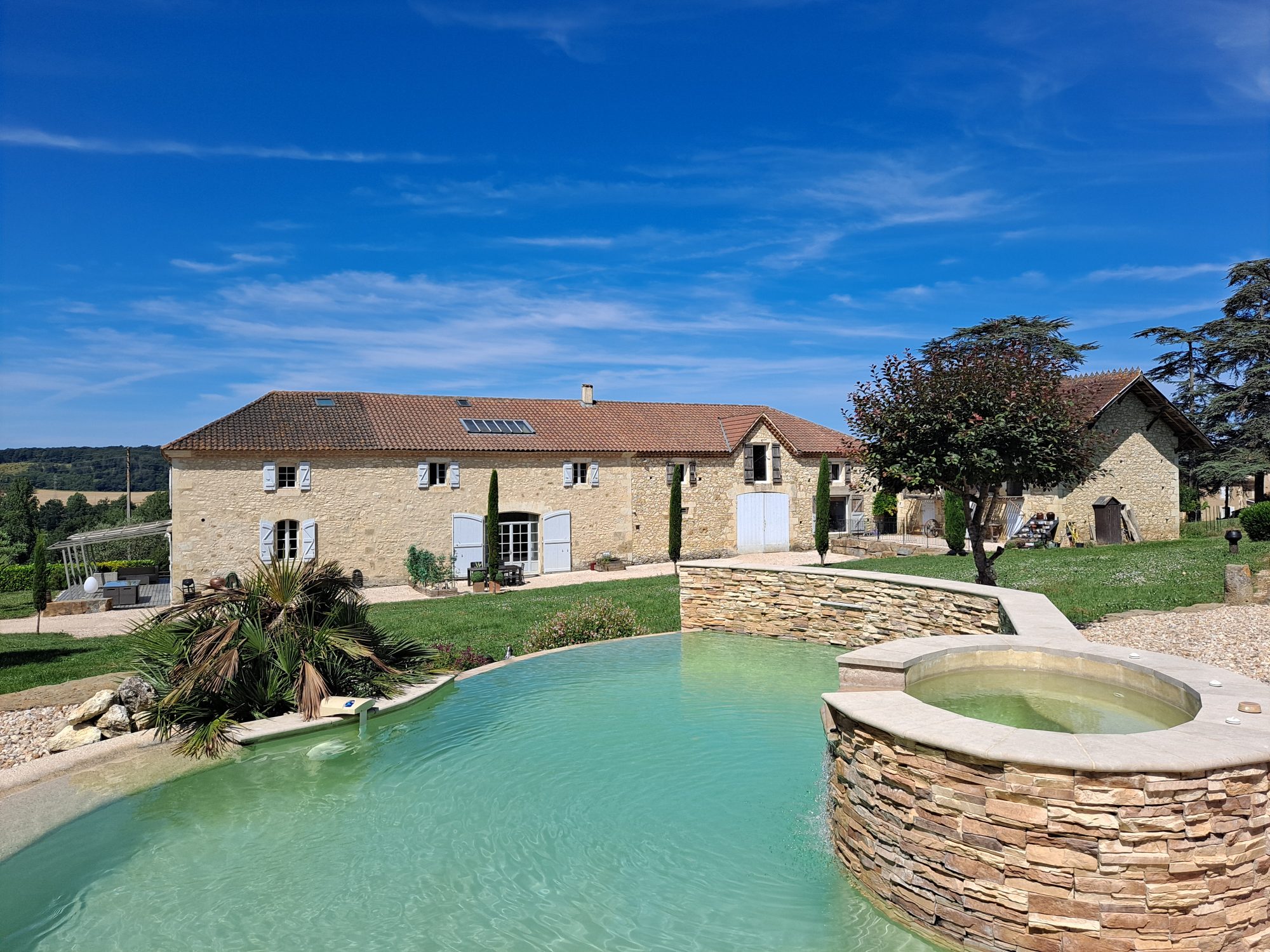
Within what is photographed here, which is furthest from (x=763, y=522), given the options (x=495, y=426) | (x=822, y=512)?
(x=495, y=426)

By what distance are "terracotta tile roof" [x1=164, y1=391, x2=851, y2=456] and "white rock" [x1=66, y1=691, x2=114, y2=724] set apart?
1601 cm

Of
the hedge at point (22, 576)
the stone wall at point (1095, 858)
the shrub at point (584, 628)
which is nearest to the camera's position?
the stone wall at point (1095, 858)

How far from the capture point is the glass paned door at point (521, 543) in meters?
26.9

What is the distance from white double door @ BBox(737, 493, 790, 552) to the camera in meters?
30.6

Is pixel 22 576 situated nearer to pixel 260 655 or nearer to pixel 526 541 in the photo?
pixel 526 541

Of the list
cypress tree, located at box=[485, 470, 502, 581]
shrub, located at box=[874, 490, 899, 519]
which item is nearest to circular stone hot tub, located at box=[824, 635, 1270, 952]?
cypress tree, located at box=[485, 470, 502, 581]

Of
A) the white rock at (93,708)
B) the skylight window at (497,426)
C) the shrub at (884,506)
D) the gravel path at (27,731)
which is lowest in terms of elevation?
the gravel path at (27,731)

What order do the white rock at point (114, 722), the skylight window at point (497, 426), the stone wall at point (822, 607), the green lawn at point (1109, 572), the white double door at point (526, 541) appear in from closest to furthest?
1. the white rock at point (114, 722)
2. the stone wall at point (822, 607)
3. the green lawn at point (1109, 572)
4. the white double door at point (526, 541)
5. the skylight window at point (497, 426)

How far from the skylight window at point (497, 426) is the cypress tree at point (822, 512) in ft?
36.5

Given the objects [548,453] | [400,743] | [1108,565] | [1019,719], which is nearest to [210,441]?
[548,453]

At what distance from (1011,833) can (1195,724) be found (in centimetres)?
145

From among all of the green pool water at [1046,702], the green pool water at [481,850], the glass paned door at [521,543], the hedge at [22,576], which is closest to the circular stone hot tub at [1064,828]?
the green pool water at [1046,702]

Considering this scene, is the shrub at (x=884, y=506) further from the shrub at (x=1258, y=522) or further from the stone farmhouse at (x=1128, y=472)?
the shrub at (x=1258, y=522)

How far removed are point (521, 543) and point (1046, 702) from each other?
22291 mm
